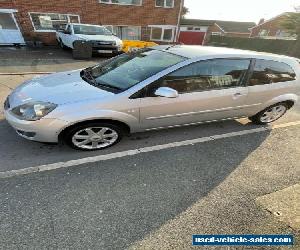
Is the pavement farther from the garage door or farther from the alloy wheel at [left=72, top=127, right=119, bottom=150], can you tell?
the garage door

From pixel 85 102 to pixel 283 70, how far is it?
4052 mm

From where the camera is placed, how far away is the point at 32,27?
15320 millimetres

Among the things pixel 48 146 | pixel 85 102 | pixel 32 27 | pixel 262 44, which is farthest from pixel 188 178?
pixel 262 44

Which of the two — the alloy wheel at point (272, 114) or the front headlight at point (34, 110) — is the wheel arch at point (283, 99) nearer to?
the alloy wheel at point (272, 114)

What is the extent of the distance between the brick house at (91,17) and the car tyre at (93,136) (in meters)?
14.0

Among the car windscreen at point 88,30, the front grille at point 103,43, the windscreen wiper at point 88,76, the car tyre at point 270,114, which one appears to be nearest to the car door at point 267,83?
the car tyre at point 270,114

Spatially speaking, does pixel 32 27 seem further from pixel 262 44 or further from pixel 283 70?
pixel 262 44

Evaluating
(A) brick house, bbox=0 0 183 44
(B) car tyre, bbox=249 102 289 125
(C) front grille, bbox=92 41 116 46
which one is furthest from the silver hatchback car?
(A) brick house, bbox=0 0 183 44

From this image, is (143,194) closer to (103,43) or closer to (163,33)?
(103,43)

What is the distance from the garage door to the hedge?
23265 mm

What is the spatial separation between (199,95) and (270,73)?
1744 mm

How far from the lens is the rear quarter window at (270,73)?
14.6ft

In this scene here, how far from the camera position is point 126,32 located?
1852 cm

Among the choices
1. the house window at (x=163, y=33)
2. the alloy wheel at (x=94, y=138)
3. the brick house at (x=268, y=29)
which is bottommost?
the brick house at (x=268, y=29)
